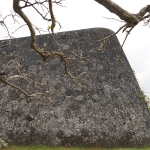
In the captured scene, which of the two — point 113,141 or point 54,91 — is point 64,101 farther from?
point 113,141

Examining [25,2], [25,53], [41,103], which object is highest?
[25,53]

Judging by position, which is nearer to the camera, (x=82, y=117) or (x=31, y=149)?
(x=31, y=149)

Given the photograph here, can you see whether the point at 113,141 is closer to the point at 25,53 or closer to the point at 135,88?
the point at 135,88

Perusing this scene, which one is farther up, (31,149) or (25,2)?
(25,2)

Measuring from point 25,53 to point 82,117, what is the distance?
3.61 meters

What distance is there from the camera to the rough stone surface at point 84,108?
26.9 feet

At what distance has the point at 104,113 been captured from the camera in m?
8.58

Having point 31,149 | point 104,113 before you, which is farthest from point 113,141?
point 31,149

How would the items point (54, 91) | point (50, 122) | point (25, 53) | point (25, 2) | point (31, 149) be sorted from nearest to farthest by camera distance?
point (25, 2) → point (31, 149) → point (50, 122) → point (54, 91) → point (25, 53)

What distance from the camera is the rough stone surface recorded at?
8195 mm

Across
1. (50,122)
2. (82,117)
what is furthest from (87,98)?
(50,122)

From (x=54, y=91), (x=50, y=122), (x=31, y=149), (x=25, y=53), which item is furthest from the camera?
(x=25, y=53)

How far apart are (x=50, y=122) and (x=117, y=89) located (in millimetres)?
2507

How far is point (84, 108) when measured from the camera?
8695mm
